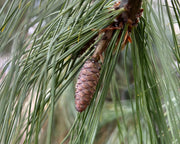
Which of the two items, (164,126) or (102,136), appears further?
(102,136)

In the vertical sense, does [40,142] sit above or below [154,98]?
below

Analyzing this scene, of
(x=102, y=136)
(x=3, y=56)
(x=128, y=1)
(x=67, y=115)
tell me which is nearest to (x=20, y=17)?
(x=3, y=56)

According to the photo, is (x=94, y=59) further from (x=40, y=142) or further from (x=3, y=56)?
(x=40, y=142)

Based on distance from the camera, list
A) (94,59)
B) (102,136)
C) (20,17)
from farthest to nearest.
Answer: (102,136)
(94,59)
(20,17)

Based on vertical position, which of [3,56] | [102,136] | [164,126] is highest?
[3,56]

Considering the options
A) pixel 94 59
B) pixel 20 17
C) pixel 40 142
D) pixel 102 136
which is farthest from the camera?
pixel 102 136

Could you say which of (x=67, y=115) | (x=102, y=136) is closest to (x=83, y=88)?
(x=67, y=115)
